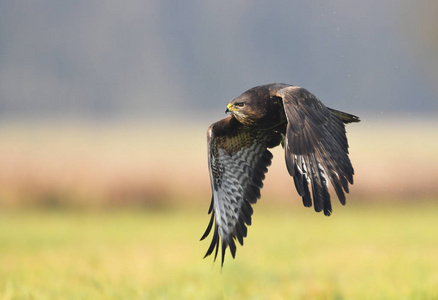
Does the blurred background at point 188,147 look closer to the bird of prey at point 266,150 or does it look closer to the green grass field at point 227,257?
the green grass field at point 227,257

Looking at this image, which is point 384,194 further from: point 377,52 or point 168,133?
point 377,52

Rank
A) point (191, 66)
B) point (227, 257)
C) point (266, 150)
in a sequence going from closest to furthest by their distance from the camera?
point (266, 150)
point (227, 257)
point (191, 66)

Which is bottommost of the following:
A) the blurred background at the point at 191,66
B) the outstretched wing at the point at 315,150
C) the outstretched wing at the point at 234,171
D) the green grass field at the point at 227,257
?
the blurred background at the point at 191,66

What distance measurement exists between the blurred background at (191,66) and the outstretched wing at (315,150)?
157 ft

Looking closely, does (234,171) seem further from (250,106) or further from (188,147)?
(188,147)

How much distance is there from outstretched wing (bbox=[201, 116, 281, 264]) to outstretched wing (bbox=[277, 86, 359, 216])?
1314mm

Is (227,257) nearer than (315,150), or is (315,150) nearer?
(315,150)

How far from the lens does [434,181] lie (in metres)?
24.1

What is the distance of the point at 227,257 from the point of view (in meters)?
12.0

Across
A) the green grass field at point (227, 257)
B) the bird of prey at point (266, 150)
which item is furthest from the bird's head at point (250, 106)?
the green grass field at point (227, 257)

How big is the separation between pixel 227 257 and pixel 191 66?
85.6 metres

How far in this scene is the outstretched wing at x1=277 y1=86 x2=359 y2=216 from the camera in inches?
243

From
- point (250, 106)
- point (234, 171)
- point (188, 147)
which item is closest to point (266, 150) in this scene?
point (234, 171)

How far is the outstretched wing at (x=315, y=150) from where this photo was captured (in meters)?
6.17
